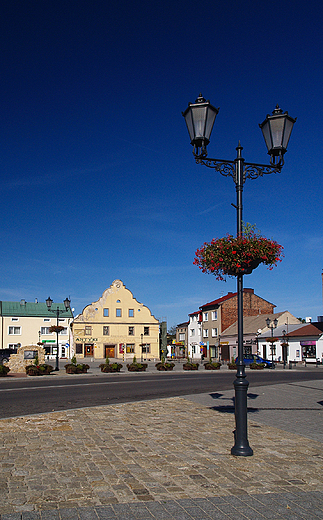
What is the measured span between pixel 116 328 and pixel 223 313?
1736cm

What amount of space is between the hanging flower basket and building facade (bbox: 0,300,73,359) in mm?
62086

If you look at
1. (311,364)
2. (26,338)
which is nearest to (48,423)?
(311,364)

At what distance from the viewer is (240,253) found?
724 cm

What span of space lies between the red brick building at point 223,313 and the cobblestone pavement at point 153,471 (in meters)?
57.7

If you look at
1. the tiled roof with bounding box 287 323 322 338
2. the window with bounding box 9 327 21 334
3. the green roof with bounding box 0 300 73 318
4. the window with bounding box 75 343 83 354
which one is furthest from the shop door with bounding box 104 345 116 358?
the tiled roof with bounding box 287 323 322 338

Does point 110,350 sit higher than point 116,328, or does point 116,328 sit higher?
point 116,328

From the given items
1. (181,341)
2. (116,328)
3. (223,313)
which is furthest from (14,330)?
(223,313)

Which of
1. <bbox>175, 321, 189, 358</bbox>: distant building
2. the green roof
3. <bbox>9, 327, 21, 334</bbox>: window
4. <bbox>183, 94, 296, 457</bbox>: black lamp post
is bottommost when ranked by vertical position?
<bbox>175, 321, 189, 358</bbox>: distant building

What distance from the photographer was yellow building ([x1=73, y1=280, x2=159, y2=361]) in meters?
60.8

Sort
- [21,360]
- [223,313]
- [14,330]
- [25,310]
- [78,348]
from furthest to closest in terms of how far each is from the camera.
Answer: [25,310]
[14,330]
[223,313]
[78,348]
[21,360]

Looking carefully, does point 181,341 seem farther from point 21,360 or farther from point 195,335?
point 21,360

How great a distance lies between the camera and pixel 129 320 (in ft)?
208

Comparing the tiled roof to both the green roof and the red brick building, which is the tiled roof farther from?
the green roof

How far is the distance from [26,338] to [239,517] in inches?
2687
